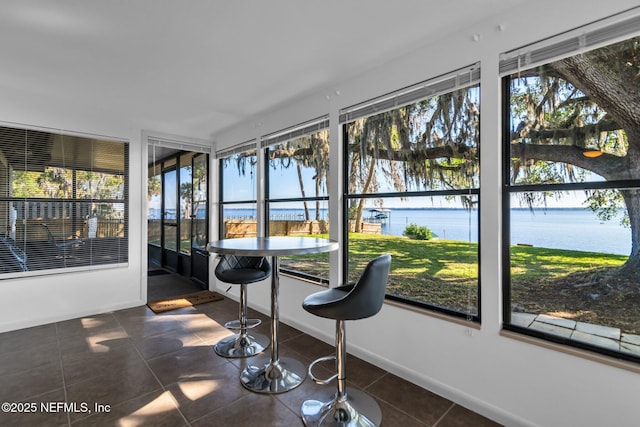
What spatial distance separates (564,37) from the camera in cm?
164

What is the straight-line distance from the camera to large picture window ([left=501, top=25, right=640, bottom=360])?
5.05 feet

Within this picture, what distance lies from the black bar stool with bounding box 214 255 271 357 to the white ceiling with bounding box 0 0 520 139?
1777 millimetres

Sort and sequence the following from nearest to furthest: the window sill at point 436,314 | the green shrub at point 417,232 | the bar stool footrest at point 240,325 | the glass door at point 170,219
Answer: the window sill at point 436,314
the green shrub at point 417,232
the bar stool footrest at point 240,325
the glass door at point 170,219

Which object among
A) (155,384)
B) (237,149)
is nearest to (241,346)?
(155,384)

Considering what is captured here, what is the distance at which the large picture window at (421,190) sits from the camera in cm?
211

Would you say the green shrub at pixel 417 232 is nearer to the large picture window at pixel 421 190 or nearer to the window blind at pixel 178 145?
the large picture window at pixel 421 190

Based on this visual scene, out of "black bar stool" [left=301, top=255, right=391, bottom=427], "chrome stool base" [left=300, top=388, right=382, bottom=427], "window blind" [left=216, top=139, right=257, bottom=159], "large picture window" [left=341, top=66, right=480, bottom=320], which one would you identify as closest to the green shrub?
"large picture window" [left=341, top=66, right=480, bottom=320]

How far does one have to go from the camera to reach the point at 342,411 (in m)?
1.79

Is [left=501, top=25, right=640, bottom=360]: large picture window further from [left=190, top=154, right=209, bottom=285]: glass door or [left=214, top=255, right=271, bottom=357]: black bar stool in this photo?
[left=190, top=154, right=209, bottom=285]: glass door

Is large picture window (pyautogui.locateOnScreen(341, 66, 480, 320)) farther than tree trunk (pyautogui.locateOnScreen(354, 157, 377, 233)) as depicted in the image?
No

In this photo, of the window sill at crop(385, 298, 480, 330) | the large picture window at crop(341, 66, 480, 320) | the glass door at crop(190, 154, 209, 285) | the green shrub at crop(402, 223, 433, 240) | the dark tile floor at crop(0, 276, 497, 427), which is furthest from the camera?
the glass door at crop(190, 154, 209, 285)

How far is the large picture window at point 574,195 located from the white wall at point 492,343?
89 millimetres

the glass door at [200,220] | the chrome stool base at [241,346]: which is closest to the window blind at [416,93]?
the chrome stool base at [241,346]

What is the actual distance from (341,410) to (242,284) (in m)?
1.36
